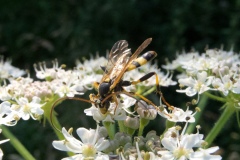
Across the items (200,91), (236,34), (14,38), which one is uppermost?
(14,38)

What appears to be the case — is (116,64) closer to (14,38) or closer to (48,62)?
(48,62)

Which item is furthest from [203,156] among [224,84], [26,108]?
[26,108]

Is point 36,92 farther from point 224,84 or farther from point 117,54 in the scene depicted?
point 224,84

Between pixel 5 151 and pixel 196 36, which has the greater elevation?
pixel 196 36

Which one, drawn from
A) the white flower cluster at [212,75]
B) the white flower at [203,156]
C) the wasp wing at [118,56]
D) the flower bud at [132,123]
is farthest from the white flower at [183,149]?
the white flower cluster at [212,75]

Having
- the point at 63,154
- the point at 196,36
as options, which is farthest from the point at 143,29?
the point at 63,154

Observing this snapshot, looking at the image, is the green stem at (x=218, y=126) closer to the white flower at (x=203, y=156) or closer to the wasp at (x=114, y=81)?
the wasp at (x=114, y=81)

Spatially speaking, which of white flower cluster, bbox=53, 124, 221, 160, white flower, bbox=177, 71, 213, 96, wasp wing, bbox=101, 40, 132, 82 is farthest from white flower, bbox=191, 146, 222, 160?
white flower, bbox=177, 71, 213, 96
